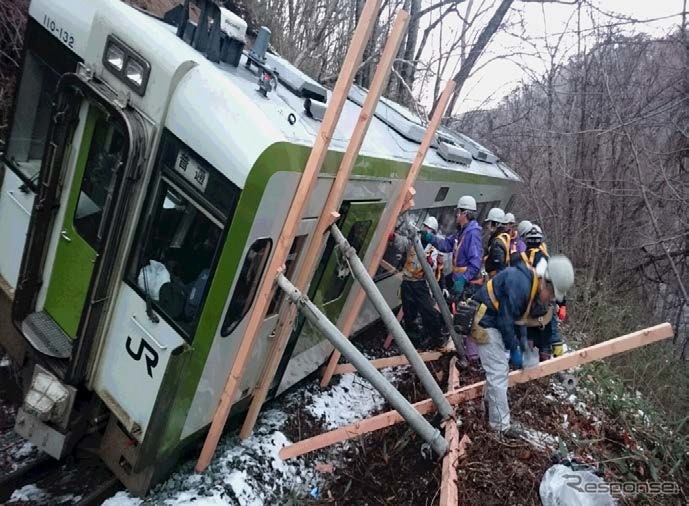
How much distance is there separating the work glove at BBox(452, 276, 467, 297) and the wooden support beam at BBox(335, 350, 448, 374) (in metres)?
0.75

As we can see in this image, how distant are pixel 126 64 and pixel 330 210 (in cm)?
160

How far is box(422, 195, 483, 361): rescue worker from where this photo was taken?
6.63 m

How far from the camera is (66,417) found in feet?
11.5

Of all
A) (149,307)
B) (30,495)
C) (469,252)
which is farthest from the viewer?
(469,252)

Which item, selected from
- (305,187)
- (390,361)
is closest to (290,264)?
(305,187)

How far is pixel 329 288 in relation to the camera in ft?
16.6

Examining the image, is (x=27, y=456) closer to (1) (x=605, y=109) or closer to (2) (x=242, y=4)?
(2) (x=242, y=4)

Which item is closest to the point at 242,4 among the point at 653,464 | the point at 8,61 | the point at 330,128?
the point at 8,61

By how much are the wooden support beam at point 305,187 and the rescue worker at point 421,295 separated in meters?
3.32

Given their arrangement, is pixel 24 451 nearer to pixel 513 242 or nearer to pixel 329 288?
pixel 329 288

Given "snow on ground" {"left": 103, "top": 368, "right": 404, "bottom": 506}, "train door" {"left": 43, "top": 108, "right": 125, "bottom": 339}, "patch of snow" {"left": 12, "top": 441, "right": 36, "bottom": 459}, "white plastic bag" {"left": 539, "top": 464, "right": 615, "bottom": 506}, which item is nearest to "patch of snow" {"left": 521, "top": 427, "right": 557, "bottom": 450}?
"white plastic bag" {"left": 539, "top": 464, "right": 615, "bottom": 506}

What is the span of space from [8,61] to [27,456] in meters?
5.23

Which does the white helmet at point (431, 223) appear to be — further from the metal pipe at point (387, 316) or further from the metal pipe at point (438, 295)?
the metal pipe at point (387, 316)

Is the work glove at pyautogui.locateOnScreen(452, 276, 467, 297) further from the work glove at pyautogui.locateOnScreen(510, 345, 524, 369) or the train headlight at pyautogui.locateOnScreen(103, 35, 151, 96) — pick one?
the train headlight at pyautogui.locateOnScreen(103, 35, 151, 96)
